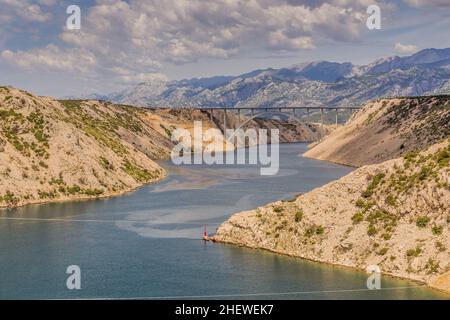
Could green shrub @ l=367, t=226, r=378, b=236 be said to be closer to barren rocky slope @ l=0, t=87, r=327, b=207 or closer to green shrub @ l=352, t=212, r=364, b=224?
green shrub @ l=352, t=212, r=364, b=224

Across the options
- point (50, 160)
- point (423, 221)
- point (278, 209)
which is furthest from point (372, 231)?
point (50, 160)

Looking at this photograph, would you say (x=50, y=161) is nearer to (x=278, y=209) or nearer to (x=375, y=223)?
(x=278, y=209)

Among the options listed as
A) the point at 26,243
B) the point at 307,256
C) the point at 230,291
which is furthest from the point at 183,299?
the point at 26,243

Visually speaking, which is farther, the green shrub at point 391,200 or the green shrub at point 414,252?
the green shrub at point 391,200

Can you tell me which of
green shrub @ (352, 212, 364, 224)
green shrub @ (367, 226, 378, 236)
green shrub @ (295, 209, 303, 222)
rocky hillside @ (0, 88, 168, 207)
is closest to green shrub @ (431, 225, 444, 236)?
green shrub @ (367, 226, 378, 236)

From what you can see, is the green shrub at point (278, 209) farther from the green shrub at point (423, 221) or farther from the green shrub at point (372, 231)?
the green shrub at point (423, 221)

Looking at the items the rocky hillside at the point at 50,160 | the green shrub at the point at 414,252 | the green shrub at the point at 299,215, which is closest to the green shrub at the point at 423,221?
the green shrub at the point at 414,252
